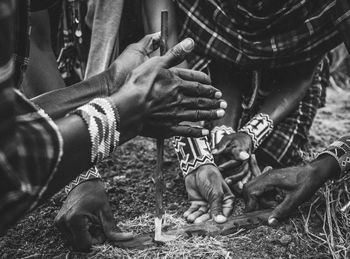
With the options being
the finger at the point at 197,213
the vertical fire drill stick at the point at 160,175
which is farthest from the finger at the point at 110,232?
the finger at the point at 197,213

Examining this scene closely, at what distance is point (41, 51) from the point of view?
8.02ft

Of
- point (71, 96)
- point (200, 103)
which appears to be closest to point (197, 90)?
point (200, 103)

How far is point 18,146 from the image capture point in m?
1.06

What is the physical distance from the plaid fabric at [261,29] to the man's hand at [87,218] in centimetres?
98

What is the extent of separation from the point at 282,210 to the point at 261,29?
97 centimetres

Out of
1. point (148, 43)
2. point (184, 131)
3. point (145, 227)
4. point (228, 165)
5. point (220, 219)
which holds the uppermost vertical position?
point (148, 43)

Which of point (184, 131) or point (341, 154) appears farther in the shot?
point (341, 154)

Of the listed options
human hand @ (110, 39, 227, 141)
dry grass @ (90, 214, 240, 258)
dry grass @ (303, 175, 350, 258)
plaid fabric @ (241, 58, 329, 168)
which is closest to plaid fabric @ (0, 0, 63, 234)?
human hand @ (110, 39, 227, 141)

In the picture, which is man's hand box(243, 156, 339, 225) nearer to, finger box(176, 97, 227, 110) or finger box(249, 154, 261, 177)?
finger box(249, 154, 261, 177)

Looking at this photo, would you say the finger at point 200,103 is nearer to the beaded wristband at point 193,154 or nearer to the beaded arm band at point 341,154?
the beaded wristband at point 193,154

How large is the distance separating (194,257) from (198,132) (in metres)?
0.49

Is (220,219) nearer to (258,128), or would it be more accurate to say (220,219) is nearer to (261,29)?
(258,128)

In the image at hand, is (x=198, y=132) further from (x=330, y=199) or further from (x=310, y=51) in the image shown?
(x=310, y=51)

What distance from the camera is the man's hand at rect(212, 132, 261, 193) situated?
2139mm
